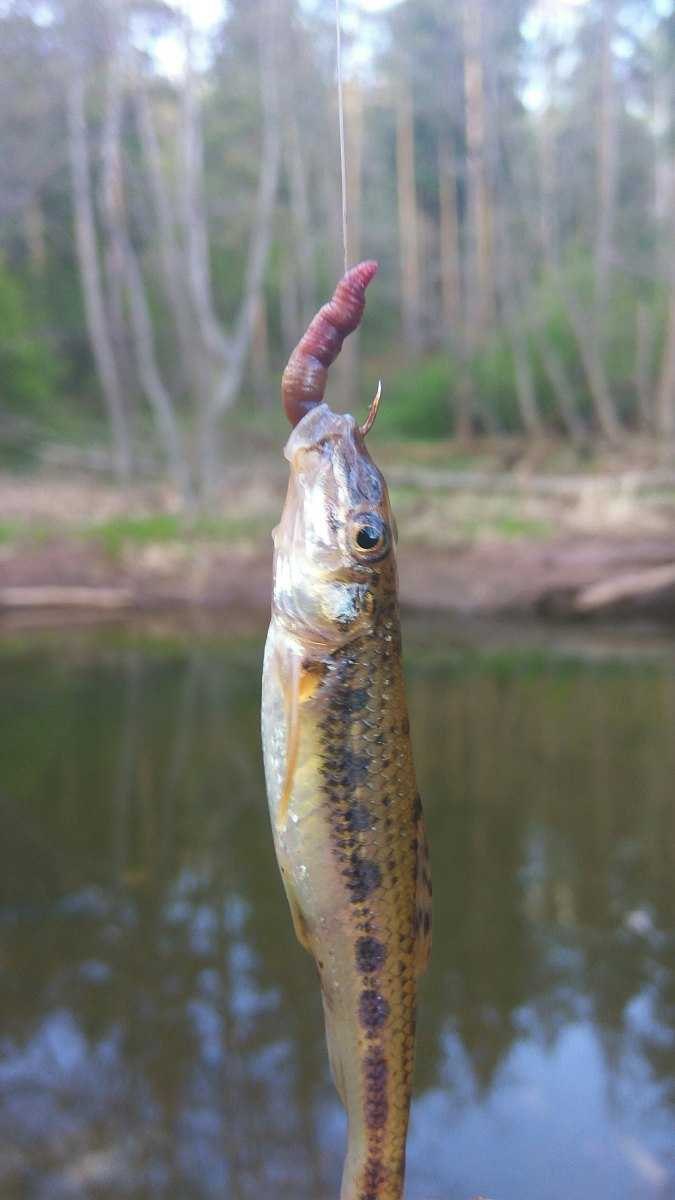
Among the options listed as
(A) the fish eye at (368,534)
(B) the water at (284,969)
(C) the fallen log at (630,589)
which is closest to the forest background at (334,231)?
(C) the fallen log at (630,589)

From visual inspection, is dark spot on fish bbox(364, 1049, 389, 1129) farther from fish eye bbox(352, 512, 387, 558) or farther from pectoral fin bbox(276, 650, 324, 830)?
fish eye bbox(352, 512, 387, 558)

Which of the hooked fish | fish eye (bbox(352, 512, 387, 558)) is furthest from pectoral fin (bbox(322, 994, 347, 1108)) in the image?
fish eye (bbox(352, 512, 387, 558))

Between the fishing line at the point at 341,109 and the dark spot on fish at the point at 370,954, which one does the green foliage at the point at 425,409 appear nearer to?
the fishing line at the point at 341,109

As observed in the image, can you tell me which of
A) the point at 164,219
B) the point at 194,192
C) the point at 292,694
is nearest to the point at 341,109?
the point at 292,694

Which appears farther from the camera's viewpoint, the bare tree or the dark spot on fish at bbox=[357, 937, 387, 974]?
the bare tree

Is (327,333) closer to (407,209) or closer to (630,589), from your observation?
(630,589)

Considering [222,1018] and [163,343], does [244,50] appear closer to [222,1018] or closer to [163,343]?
[163,343]
